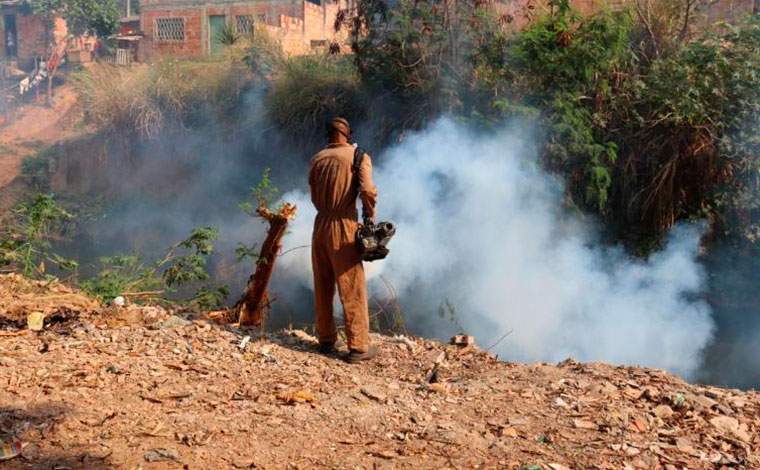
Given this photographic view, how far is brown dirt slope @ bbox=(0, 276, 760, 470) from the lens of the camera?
358 cm

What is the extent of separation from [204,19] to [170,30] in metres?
1.47

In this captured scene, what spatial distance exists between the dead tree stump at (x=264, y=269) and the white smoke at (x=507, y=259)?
128 inches

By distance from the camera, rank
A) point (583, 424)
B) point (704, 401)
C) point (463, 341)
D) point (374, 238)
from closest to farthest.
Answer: point (583, 424) → point (704, 401) → point (374, 238) → point (463, 341)

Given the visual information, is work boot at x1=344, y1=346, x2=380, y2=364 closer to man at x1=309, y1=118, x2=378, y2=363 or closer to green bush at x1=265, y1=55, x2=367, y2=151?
man at x1=309, y1=118, x2=378, y2=363

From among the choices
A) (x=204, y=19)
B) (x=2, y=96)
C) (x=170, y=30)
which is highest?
(x=204, y=19)

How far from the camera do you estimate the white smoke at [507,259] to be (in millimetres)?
9203

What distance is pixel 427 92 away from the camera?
11242 millimetres

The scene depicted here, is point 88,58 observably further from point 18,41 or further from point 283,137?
point 283,137

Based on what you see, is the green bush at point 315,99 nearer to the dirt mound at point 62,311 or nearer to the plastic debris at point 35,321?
the dirt mound at point 62,311

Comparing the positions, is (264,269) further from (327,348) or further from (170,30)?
(170,30)

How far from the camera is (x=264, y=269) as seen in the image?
6160mm

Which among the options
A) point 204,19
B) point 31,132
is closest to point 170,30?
point 204,19

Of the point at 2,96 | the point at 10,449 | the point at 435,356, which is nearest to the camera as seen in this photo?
the point at 10,449

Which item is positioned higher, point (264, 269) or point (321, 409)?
point (264, 269)
